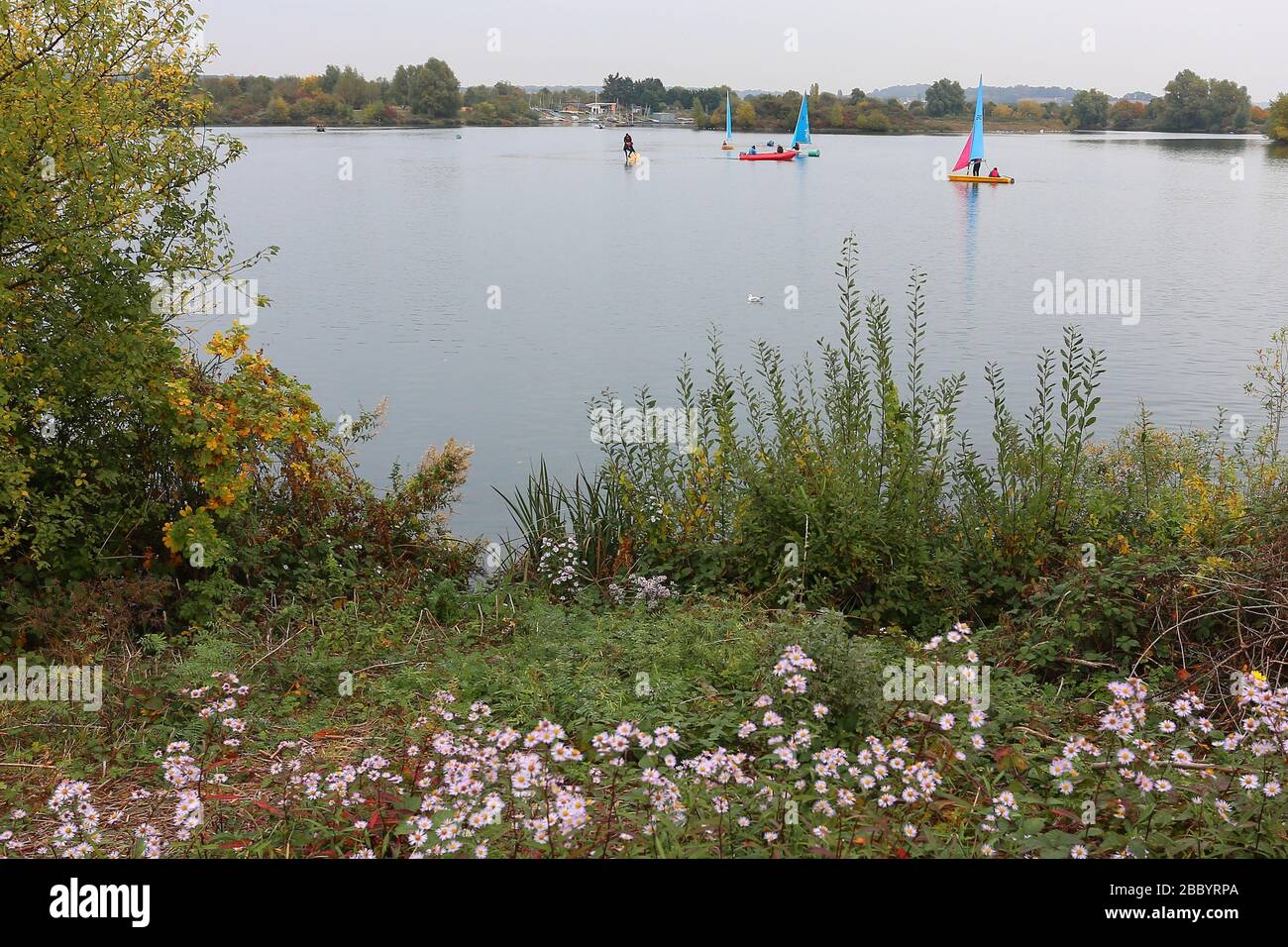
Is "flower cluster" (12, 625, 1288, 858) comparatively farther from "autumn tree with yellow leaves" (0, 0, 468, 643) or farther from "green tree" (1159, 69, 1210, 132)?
"green tree" (1159, 69, 1210, 132)

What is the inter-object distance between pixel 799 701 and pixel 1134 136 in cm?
14811

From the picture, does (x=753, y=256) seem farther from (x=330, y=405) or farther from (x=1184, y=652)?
(x=1184, y=652)

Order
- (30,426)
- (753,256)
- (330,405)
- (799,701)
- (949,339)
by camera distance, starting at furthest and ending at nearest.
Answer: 1. (753,256)
2. (949,339)
3. (330,405)
4. (30,426)
5. (799,701)

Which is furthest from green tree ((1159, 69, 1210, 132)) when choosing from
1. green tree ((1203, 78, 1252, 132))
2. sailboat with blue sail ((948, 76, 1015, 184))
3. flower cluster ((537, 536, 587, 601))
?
flower cluster ((537, 536, 587, 601))

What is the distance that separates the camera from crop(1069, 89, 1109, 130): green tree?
121150 millimetres

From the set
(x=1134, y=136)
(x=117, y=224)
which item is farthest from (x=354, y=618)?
(x=1134, y=136)

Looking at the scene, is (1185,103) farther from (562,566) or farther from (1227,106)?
(562,566)

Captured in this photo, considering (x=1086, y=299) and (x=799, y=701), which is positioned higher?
(x=1086, y=299)

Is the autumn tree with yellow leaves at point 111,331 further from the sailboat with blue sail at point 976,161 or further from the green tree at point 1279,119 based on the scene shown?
the green tree at point 1279,119

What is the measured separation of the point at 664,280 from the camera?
26.4 m

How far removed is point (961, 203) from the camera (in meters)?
47.5

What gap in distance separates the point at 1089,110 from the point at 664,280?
11412cm

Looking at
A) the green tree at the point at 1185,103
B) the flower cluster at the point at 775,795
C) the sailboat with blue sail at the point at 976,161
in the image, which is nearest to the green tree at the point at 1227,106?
the green tree at the point at 1185,103

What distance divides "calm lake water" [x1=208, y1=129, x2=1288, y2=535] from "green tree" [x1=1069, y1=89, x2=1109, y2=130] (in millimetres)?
65670
